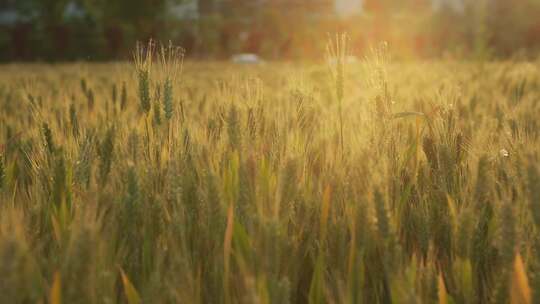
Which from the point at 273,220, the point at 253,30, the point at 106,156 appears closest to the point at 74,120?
the point at 106,156

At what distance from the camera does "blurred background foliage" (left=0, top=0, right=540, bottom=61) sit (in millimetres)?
20484

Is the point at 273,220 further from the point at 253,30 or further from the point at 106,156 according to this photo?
the point at 253,30

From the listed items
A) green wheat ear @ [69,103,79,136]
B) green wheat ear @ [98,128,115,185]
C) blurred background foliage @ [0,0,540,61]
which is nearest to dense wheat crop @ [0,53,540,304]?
green wheat ear @ [98,128,115,185]

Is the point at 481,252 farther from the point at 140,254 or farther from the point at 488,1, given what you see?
the point at 488,1

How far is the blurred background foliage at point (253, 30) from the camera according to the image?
20.5m

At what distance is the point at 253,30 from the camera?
25.8 meters

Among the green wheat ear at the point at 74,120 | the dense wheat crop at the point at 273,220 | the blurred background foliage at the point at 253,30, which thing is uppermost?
the blurred background foliage at the point at 253,30

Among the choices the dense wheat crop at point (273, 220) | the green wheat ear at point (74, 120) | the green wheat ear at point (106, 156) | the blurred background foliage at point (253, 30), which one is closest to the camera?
the dense wheat crop at point (273, 220)

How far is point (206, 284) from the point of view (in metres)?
0.89

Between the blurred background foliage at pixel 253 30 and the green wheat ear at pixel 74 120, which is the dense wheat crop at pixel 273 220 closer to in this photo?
the green wheat ear at pixel 74 120

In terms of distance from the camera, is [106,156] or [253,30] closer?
[106,156]

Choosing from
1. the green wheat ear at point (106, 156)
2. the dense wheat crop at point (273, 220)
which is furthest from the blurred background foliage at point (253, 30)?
the green wheat ear at point (106, 156)

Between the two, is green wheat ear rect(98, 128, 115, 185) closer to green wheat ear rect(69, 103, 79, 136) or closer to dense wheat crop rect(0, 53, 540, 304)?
dense wheat crop rect(0, 53, 540, 304)

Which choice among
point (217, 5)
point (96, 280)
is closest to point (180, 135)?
point (96, 280)
